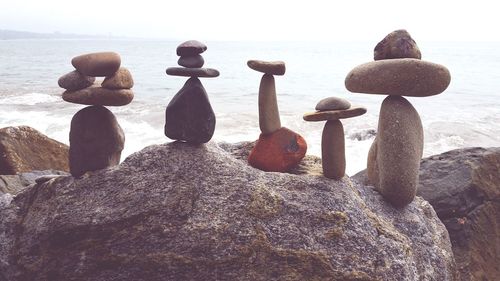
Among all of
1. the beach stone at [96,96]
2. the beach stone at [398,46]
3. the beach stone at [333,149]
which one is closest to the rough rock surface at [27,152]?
the beach stone at [96,96]

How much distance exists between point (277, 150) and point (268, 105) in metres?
0.37

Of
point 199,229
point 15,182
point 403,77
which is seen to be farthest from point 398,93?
point 15,182

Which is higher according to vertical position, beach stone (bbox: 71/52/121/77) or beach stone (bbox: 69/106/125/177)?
beach stone (bbox: 71/52/121/77)

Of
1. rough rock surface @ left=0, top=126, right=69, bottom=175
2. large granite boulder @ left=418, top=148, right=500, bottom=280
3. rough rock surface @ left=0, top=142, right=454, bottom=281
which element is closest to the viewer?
rough rock surface @ left=0, top=142, right=454, bottom=281

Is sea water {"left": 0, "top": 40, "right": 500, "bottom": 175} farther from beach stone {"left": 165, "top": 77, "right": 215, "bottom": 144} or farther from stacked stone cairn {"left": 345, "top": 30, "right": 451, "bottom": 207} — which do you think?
beach stone {"left": 165, "top": 77, "right": 215, "bottom": 144}

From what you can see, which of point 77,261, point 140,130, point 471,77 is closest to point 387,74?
point 77,261

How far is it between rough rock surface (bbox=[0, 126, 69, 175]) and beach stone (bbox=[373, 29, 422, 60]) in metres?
4.37

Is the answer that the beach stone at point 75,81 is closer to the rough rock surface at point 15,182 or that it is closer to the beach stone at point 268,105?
the beach stone at point 268,105

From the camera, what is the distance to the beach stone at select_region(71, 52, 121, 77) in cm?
350

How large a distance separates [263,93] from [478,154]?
2.72 m

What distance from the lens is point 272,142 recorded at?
385 centimetres

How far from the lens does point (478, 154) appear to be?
16.7 feet

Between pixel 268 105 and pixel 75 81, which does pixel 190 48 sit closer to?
pixel 268 105

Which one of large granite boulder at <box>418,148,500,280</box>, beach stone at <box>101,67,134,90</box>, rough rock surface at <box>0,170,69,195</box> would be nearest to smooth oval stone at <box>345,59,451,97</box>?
large granite boulder at <box>418,148,500,280</box>
